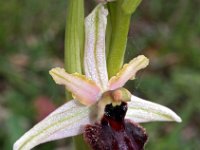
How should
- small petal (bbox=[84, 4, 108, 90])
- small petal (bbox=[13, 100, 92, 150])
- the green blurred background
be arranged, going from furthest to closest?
1. the green blurred background
2. small petal (bbox=[84, 4, 108, 90])
3. small petal (bbox=[13, 100, 92, 150])

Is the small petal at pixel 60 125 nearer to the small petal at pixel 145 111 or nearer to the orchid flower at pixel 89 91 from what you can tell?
the orchid flower at pixel 89 91

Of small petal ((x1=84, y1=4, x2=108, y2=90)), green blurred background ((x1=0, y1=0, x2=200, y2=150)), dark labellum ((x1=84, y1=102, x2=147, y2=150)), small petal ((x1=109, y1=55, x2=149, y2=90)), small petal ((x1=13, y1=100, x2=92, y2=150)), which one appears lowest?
dark labellum ((x1=84, y1=102, x2=147, y2=150))

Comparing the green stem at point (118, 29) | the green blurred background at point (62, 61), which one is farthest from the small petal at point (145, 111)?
the green blurred background at point (62, 61)

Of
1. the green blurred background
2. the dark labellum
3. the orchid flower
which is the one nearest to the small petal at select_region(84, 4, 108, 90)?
the orchid flower

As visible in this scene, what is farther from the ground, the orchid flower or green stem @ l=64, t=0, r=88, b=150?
green stem @ l=64, t=0, r=88, b=150

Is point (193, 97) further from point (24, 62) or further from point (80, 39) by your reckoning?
point (80, 39)

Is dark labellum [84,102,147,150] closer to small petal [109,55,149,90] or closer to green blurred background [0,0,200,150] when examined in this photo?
small petal [109,55,149,90]

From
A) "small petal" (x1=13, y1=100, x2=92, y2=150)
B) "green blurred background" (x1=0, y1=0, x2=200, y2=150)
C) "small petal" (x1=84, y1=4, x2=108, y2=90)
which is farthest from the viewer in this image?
"green blurred background" (x1=0, y1=0, x2=200, y2=150)
